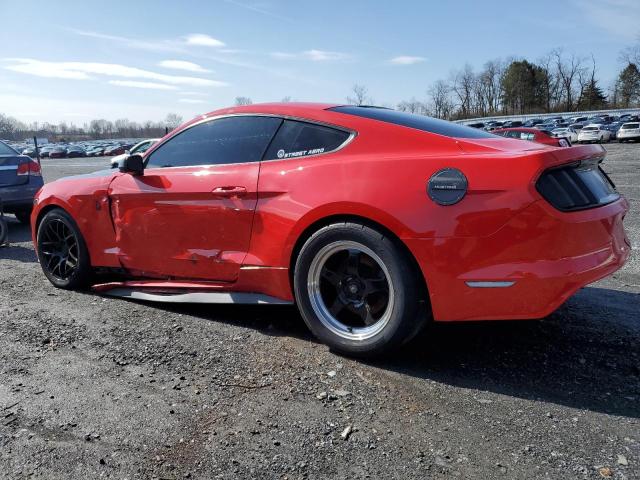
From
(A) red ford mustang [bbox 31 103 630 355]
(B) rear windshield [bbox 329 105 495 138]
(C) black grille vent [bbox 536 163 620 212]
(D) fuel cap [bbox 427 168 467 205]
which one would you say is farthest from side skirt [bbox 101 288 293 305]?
(C) black grille vent [bbox 536 163 620 212]

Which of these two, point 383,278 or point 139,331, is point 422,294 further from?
point 139,331

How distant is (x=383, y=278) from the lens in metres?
3.01

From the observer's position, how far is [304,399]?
2.63 meters

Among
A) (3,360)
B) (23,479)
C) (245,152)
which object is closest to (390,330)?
(245,152)

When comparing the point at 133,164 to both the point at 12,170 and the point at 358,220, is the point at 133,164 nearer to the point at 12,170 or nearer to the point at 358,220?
the point at 358,220

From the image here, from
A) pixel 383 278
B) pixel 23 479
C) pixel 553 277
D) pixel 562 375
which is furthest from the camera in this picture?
pixel 383 278

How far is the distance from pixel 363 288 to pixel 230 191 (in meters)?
1.10

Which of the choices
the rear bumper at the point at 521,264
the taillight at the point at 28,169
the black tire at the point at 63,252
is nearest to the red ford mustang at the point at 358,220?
the rear bumper at the point at 521,264

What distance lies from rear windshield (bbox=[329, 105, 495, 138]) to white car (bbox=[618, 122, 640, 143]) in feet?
119

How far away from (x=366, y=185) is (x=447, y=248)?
570mm

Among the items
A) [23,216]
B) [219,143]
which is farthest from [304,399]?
[23,216]

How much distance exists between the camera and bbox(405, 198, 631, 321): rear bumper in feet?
8.47

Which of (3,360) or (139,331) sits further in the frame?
(139,331)

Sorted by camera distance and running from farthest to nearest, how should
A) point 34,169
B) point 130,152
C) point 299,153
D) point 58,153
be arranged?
point 58,153, point 34,169, point 130,152, point 299,153
